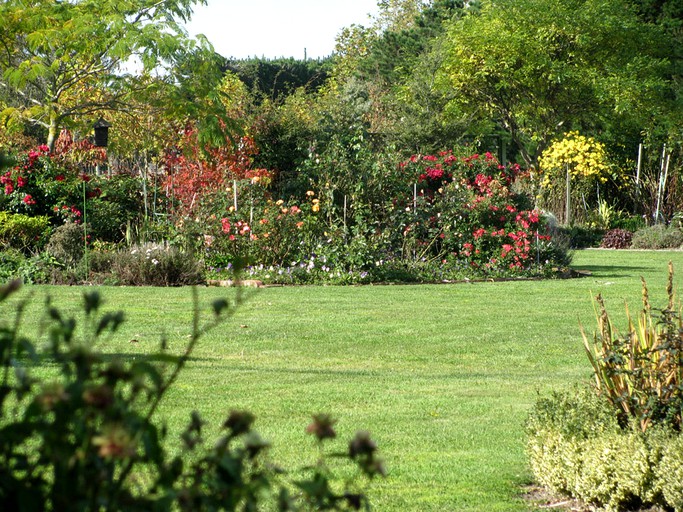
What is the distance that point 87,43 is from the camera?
17047mm

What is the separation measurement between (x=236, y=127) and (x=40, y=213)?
364cm

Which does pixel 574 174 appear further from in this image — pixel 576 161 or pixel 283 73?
pixel 283 73

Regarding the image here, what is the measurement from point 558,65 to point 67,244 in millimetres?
20544

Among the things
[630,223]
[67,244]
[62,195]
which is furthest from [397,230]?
[630,223]

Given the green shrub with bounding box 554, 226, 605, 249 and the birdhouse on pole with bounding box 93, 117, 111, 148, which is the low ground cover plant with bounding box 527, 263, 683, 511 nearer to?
the birdhouse on pole with bounding box 93, 117, 111, 148

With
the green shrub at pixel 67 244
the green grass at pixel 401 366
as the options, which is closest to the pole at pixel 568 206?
the green grass at pixel 401 366

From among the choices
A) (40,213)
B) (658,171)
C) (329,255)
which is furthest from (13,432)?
(658,171)

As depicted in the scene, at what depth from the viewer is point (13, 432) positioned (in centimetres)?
150

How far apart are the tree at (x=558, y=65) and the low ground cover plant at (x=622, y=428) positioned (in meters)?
26.1

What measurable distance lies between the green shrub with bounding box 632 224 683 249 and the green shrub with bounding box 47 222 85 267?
51.1 feet

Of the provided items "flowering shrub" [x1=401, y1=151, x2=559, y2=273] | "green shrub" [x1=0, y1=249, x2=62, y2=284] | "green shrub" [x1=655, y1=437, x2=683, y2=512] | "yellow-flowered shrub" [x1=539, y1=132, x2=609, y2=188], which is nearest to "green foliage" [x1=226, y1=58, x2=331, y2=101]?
"yellow-flowered shrub" [x1=539, y1=132, x2=609, y2=188]

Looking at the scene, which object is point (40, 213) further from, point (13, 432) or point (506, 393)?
point (13, 432)

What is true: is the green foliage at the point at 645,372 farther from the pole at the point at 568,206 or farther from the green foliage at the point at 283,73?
the green foliage at the point at 283,73

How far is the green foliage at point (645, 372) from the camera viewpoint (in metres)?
4.51
